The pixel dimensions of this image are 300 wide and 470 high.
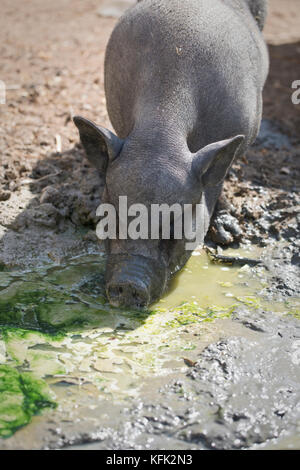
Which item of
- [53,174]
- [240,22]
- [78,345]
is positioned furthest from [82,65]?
[78,345]

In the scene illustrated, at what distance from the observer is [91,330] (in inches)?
160

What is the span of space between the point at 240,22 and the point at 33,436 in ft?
12.1

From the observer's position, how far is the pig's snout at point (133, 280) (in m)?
3.98

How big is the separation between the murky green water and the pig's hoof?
0.23 meters

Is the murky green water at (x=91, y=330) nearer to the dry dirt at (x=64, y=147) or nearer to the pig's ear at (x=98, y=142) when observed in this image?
the dry dirt at (x=64, y=147)

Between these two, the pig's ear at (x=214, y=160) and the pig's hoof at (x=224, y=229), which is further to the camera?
the pig's hoof at (x=224, y=229)

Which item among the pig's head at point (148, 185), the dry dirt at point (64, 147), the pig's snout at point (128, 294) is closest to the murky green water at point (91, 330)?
the pig's snout at point (128, 294)

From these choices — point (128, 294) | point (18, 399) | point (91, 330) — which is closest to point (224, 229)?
point (128, 294)

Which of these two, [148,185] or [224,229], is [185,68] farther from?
[224,229]

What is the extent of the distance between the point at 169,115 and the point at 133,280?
3.82ft

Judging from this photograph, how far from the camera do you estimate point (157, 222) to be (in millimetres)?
4008

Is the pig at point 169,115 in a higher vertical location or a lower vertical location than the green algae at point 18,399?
higher

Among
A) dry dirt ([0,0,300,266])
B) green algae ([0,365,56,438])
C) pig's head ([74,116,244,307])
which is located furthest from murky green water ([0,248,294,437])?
dry dirt ([0,0,300,266])
